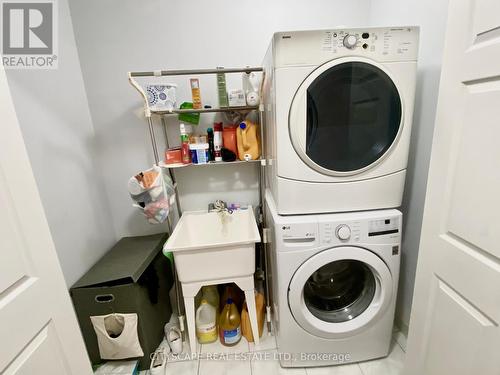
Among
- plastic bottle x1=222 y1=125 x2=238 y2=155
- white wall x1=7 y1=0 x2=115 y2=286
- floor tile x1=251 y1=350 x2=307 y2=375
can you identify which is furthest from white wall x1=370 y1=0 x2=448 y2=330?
white wall x1=7 y1=0 x2=115 y2=286

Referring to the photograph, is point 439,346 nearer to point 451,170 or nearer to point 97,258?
point 451,170

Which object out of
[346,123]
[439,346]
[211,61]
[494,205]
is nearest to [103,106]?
[211,61]

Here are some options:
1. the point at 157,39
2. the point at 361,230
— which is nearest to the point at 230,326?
the point at 361,230

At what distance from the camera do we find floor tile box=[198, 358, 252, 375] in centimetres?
148

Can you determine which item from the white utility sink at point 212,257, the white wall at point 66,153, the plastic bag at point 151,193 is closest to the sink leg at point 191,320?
the white utility sink at point 212,257

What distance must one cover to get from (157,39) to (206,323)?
1940mm

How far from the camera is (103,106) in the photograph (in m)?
1.73

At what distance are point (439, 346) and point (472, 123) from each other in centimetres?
80

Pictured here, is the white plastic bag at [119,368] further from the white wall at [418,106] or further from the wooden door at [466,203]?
the white wall at [418,106]

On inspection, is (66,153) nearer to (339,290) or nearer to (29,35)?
(29,35)

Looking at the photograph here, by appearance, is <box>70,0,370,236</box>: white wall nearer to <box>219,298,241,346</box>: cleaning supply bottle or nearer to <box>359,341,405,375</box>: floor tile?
<box>219,298,241,346</box>: cleaning supply bottle

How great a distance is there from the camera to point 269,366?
1496 mm

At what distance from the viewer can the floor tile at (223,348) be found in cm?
Result: 162

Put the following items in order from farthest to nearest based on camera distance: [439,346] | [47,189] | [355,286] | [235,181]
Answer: [235,181] < [355,286] < [47,189] < [439,346]
